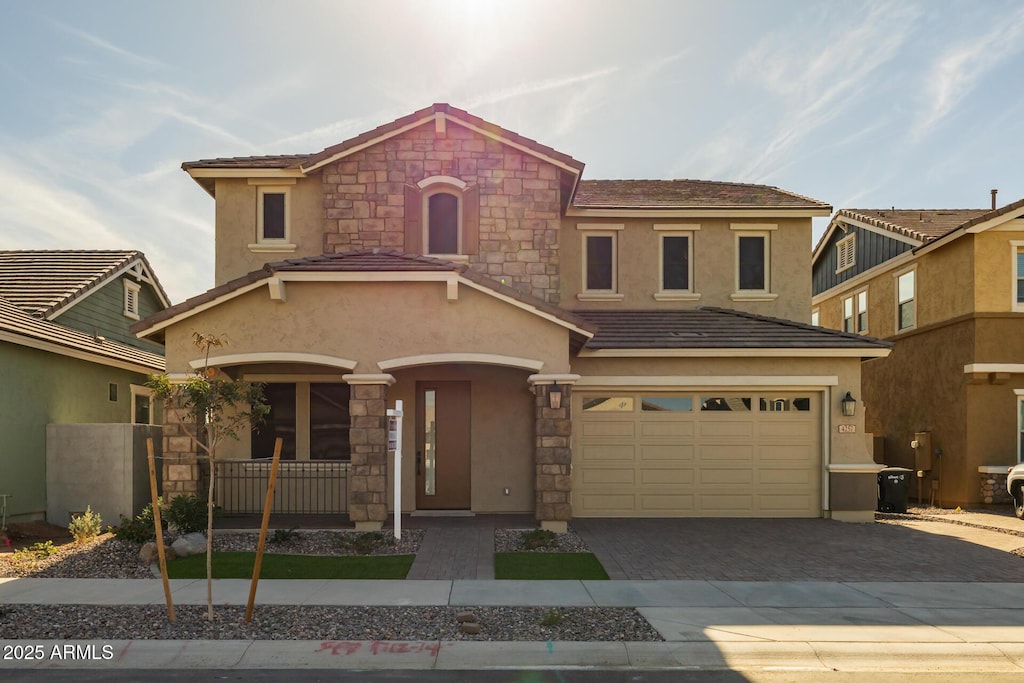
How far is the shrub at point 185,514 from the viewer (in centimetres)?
1196

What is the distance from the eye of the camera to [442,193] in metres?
16.4

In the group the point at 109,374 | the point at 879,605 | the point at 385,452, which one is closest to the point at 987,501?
the point at 879,605

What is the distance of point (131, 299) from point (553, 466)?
16537 mm

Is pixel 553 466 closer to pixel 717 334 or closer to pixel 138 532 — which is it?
pixel 717 334

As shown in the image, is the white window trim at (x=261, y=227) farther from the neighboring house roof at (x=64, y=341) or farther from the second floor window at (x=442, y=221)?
the neighboring house roof at (x=64, y=341)

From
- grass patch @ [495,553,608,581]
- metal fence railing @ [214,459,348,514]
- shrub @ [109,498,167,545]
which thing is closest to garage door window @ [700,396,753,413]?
grass patch @ [495,553,608,581]

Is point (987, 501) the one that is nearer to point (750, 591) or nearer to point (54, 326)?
point (750, 591)

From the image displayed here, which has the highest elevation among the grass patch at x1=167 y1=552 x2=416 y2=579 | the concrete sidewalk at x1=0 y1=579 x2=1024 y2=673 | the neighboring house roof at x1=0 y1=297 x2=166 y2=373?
the neighboring house roof at x1=0 y1=297 x2=166 y2=373

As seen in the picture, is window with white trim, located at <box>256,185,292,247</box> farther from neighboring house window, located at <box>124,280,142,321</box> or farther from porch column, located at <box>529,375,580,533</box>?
neighboring house window, located at <box>124,280,142,321</box>

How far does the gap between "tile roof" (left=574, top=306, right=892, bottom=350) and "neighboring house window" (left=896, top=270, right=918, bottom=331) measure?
252 inches

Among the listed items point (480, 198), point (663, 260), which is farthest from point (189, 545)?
point (663, 260)

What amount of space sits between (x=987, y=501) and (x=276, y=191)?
17955 millimetres

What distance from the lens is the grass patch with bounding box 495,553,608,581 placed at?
10094 millimetres

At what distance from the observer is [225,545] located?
474 inches
